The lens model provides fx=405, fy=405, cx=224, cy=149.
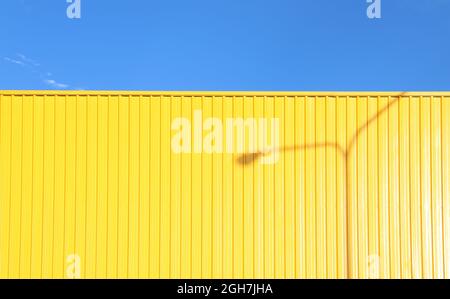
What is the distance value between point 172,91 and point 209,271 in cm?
252

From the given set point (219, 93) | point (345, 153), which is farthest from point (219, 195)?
point (345, 153)

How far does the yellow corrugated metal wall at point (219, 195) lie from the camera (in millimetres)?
5465

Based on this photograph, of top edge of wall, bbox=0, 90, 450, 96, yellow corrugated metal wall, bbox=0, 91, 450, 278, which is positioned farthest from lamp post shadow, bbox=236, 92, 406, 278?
top edge of wall, bbox=0, 90, 450, 96

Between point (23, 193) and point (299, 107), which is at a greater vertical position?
point (299, 107)

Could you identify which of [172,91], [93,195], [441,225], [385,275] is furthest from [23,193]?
[441,225]

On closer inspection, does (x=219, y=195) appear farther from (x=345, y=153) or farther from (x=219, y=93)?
(x=345, y=153)

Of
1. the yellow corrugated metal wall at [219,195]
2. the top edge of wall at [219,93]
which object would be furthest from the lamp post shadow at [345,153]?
the top edge of wall at [219,93]

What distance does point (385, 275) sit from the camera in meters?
5.48

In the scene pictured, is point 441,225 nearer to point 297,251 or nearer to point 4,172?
point 297,251

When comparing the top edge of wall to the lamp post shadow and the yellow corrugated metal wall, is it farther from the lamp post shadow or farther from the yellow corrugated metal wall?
the lamp post shadow

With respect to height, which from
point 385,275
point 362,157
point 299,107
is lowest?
point 385,275

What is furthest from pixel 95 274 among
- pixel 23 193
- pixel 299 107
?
pixel 299 107

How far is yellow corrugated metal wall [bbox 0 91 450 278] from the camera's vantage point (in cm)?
546

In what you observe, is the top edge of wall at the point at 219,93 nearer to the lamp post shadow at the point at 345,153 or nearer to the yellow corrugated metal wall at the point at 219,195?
the yellow corrugated metal wall at the point at 219,195
